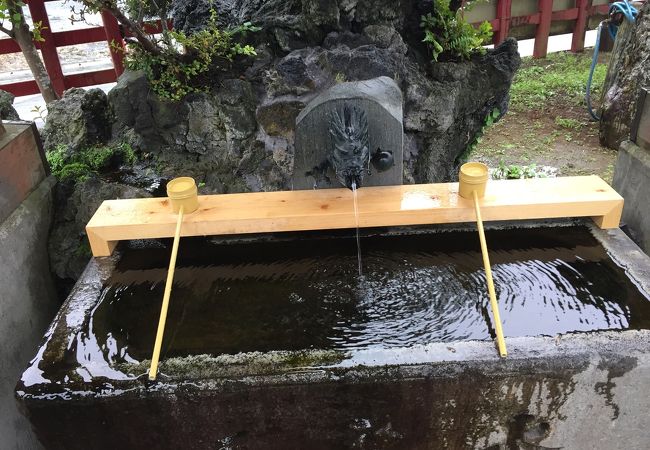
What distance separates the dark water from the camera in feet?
8.45

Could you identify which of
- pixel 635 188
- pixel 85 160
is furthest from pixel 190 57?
pixel 635 188

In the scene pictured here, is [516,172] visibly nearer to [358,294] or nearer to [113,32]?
[358,294]

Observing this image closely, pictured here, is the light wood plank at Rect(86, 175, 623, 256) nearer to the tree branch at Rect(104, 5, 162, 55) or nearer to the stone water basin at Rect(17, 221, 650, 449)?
the stone water basin at Rect(17, 221, 650, 449)

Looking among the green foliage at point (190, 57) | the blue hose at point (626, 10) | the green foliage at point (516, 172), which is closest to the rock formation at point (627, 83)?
the blue hose at point (626, 10)

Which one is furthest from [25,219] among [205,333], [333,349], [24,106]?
[24,106]

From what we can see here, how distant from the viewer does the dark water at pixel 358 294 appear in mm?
2574

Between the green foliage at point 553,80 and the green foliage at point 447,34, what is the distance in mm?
4615

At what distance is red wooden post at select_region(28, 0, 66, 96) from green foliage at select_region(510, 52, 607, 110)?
7.45m

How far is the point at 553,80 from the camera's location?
32.7 ft

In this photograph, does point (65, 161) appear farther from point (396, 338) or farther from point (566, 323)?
point (566, 323)

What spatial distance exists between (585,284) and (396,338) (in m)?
1.16

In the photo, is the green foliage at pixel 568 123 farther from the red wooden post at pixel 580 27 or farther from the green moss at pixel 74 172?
the green moss at pixel 74 172

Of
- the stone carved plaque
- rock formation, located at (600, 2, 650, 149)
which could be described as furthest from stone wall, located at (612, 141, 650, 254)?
rock formation, located at (600, 2, 650, 149)

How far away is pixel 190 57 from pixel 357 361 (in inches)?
136
